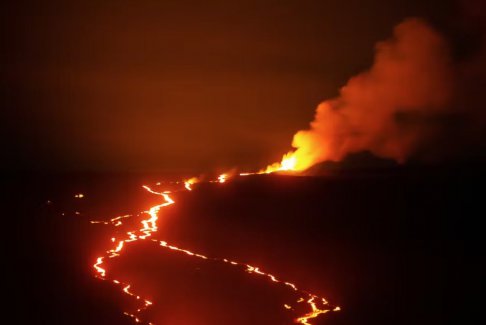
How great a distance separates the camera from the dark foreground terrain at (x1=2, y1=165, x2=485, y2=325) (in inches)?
637

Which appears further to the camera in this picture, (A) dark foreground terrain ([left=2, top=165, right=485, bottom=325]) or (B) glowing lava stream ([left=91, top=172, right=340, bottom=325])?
(A) dark foreground terrain ([left=2, top=165, right=485, bottom=325])

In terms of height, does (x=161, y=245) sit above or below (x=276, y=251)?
above

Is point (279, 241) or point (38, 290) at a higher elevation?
point (279, 241)

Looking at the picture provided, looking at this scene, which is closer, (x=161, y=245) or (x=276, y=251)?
(x=276, y=251)

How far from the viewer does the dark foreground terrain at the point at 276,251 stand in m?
16.2

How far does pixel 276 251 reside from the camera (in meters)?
23.6

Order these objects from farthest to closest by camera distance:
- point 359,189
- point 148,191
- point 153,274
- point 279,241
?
point 148,191, point 359,189, point 279,241, point 153,274

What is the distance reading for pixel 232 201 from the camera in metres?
34.8

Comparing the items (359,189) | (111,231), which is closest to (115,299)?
(111,231)

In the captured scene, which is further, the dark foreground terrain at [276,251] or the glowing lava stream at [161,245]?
the dark foreground terrain at [276,251]

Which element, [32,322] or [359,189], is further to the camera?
[359,189]

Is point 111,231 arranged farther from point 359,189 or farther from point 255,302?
point 255,302

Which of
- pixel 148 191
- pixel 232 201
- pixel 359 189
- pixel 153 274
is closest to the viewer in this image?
pixel 153 274

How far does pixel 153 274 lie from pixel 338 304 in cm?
631
